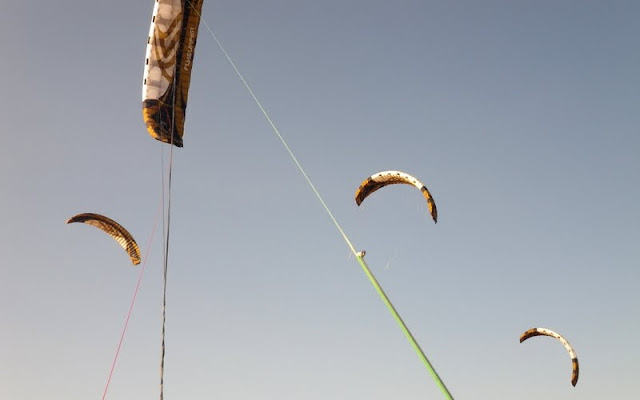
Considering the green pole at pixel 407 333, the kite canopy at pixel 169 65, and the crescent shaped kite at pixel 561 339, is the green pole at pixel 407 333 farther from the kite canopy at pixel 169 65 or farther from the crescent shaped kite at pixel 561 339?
the crescent shaped kite at pixel 561 339

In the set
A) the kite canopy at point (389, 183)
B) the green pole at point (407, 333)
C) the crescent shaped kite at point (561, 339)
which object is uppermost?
the crescent shaped kite at point (561, 339)

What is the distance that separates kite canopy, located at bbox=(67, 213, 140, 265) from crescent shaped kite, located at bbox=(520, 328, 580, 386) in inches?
916

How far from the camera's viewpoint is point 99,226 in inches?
766

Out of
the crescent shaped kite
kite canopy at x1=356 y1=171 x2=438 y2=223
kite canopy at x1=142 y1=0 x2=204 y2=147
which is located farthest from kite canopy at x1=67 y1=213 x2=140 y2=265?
the crescent shaped kite

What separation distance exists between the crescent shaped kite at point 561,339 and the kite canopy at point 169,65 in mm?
24598

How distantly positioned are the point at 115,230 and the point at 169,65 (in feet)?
22.6

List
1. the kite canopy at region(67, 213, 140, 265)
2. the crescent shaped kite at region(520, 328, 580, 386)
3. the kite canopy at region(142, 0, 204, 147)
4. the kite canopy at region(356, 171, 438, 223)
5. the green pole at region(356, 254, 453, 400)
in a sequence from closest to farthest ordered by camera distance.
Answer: the green pole at region(356, 254, 453, 400) < the kite canopy at region(356, 171, 438, 223) < the kite canopy at region(142, 0, 204, 147) < the kite canopy at region(67, 213, 140, 265) < the crescent shaped kite at region(520, 328, 580, 386)

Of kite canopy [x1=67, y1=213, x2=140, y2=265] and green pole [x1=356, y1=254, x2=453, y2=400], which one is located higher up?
kite canopy [x1=67, y1=213, x2=140, y2=265]

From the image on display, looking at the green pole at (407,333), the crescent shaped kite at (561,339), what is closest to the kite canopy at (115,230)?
the green pole at (407,333)

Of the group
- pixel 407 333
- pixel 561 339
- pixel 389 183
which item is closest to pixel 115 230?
pixel 389 183

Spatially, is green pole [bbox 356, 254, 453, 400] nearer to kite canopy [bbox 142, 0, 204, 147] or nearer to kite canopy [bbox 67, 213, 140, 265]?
kite canopy [bbox 142, 0, 204, 147]

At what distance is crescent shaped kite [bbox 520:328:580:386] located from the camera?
30714 mm

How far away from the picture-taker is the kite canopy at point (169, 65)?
50.6ft

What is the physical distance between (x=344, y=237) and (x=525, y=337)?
28463 millimetres
